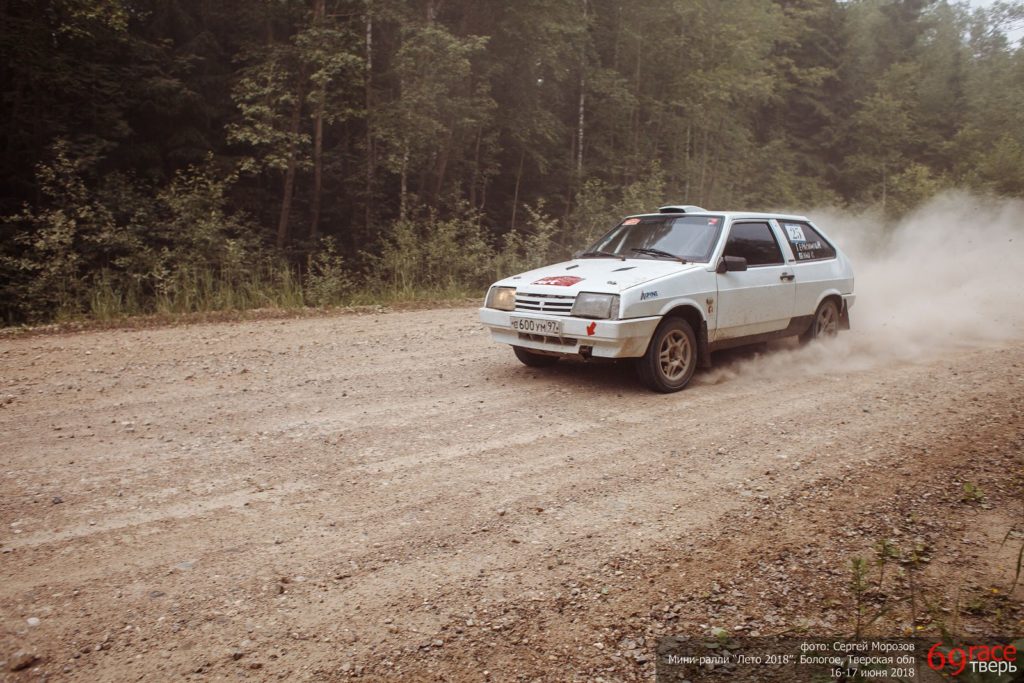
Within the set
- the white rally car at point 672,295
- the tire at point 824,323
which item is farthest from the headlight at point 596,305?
the tire at point 824,323

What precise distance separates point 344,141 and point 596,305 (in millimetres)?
17189

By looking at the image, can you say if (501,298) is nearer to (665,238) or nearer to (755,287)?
(665,238)

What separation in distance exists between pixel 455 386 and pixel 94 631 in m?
4.30

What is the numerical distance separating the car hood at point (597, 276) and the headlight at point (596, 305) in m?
0.06

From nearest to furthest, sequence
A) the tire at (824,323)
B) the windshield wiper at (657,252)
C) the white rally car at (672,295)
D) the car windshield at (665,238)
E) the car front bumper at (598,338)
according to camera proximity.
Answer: the car front bumper at (598,338)
the white rally car at (672,295)
the windshield wiper at (657,252)
the car windshield at (665,238)
the tire at (824,323)

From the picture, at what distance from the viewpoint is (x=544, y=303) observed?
6.68 meters

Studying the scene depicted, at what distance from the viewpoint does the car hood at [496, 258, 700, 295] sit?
21.3 feet

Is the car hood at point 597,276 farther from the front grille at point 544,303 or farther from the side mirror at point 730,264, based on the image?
the side mirror at point 730,264

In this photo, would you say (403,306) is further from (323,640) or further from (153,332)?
(323,640)

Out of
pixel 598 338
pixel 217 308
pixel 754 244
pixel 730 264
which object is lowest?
pixel 217 308

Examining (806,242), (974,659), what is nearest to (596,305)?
(806,242)

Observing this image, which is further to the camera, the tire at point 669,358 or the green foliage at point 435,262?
the green foliage at point 435,262

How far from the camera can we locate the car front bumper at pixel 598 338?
620cm

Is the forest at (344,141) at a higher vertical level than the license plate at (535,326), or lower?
higher
